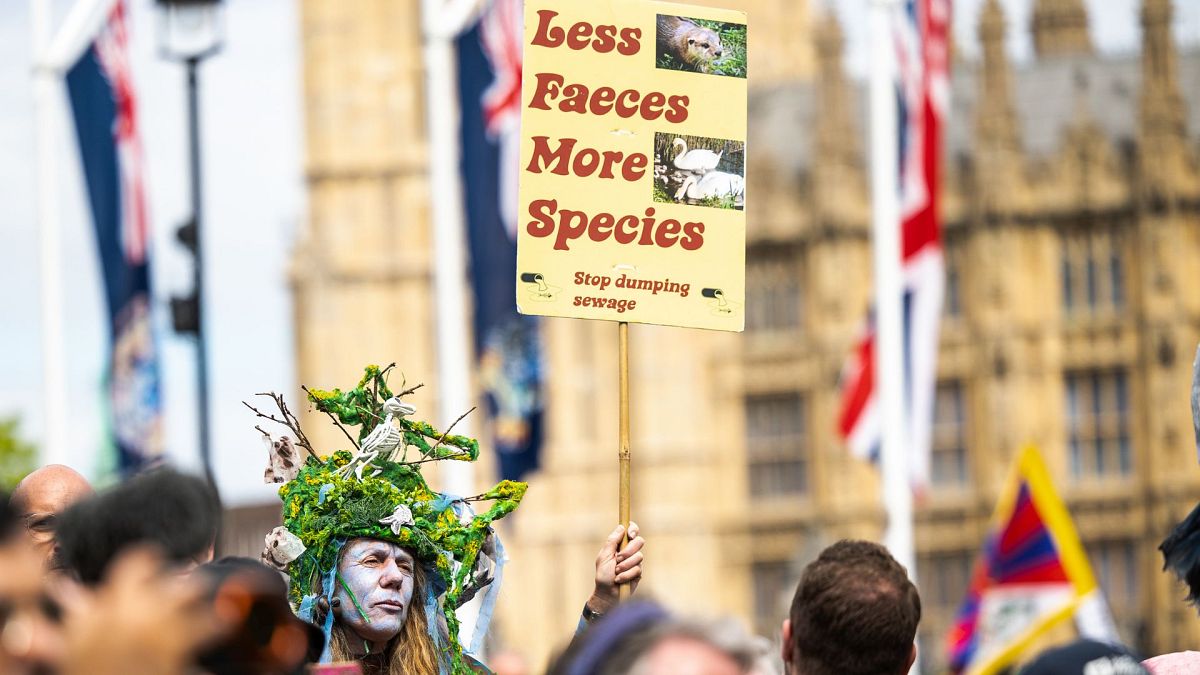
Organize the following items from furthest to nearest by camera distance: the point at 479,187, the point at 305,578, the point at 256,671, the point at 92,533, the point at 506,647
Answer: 1. the point at 506,647
2. the point at 479,187
3. the point at 305,578
4. the point at 92,533
5. the point at 256,671

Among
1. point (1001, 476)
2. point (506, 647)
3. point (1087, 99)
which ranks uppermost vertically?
point (1087, 99)

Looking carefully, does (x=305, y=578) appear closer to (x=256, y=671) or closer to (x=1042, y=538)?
(x=256, y=671)

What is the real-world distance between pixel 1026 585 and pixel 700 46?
964cm

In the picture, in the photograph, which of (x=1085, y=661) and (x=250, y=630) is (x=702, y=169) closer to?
(x=1085, y=661)

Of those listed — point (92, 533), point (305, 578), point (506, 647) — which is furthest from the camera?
point (506, 647)

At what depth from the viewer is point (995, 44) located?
3803cm

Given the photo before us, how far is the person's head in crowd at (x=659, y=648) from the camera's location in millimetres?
2719

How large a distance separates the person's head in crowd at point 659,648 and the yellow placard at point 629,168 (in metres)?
2.06

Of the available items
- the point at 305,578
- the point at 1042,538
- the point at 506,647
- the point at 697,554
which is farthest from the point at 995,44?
the point at 305,578

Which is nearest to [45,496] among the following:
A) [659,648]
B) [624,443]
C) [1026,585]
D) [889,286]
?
[624,443]

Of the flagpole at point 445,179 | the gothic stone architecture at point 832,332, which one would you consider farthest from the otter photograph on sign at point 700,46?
the gothic stone architecture at point 832,332

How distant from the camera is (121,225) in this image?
46.4ft

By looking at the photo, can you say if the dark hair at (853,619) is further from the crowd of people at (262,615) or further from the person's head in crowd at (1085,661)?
the person's head in crowd at (1085,661)

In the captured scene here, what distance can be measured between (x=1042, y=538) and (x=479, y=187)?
12.7ft
